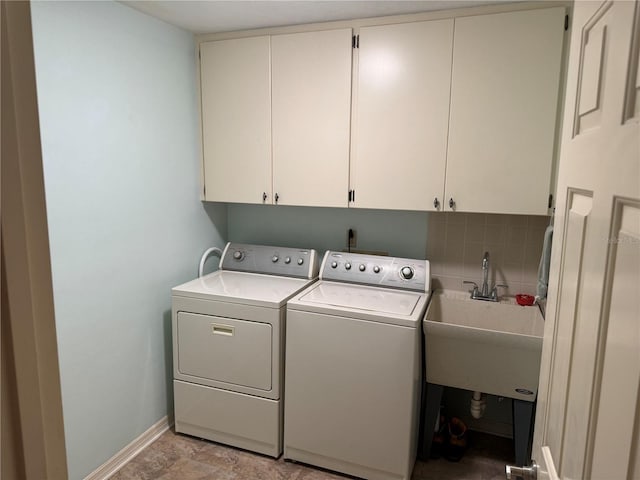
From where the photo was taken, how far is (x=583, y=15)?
0.79 m

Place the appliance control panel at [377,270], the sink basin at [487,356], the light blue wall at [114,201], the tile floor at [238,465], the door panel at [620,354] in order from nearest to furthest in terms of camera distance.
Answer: the door panel at [620,354]
the light blue wall at [114,201]
the sink basin at [487,356]
the tile floor at [238,465]
the appliance control panel at [377,270]

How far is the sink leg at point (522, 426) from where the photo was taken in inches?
83.4

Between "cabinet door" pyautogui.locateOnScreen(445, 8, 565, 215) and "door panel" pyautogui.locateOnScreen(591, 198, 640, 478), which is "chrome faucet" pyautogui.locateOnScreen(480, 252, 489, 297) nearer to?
"cabinet door" pyautogui.locateOnScreen(445, 8, 565, 215)

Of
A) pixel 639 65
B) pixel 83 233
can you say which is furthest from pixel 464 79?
pixel 83 233

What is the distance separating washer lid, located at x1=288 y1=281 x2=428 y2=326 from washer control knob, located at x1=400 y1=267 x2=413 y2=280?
83 mm

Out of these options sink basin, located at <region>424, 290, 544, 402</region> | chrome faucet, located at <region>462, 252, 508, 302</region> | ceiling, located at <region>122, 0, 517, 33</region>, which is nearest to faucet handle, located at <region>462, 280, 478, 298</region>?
chrome faucet, located at <region>462, 252, 508, 302</region>

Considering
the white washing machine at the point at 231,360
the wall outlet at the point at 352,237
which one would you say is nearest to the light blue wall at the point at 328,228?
the wall outlet at the point at 352,237

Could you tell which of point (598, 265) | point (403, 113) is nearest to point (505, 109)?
point (403, 113)

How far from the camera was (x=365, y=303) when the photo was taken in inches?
87.0

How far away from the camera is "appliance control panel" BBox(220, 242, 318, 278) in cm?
266

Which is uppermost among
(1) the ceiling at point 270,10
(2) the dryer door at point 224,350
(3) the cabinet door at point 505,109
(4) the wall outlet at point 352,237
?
(1) the ceiling at point 270,10

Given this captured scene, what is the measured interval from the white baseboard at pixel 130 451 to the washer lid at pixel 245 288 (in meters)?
0.80

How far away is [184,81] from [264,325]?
57.4 inches

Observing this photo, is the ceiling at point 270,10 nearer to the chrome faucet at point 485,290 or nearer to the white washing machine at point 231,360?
the chrome faucet at point 485,290
